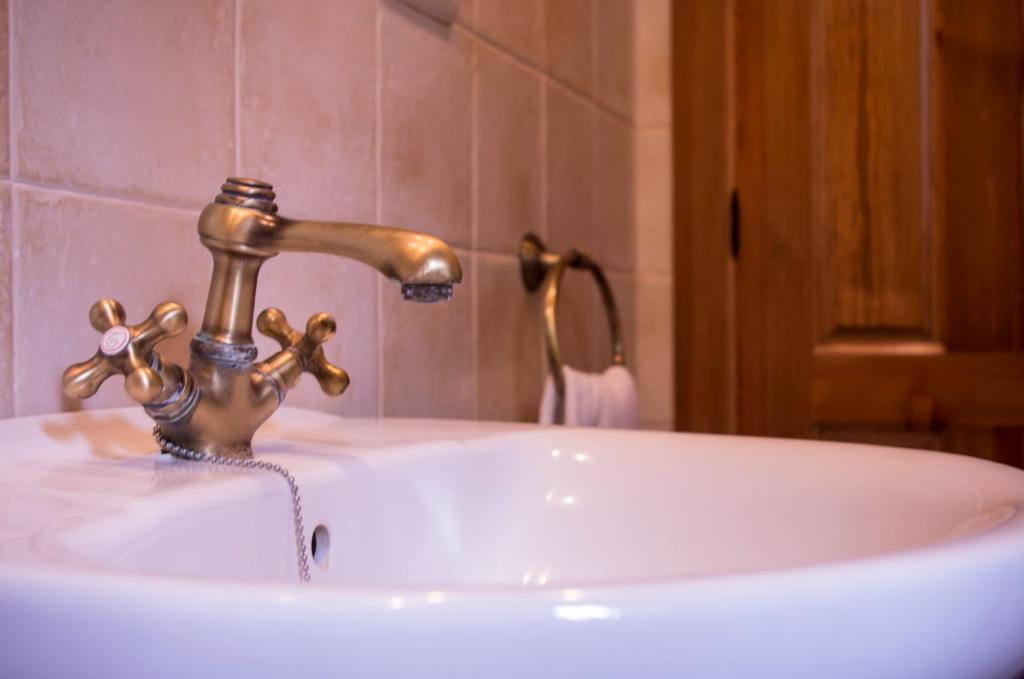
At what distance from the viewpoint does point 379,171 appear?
→ 0.96 m

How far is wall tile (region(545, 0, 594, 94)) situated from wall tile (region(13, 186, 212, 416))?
75 cm

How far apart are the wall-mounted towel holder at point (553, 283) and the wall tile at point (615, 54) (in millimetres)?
334

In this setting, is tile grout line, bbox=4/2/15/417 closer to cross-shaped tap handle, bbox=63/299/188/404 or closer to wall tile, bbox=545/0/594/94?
cross-shaped tap handle, bbox=63/299/188/404

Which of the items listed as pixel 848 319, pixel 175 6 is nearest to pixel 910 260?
pixel 848 319

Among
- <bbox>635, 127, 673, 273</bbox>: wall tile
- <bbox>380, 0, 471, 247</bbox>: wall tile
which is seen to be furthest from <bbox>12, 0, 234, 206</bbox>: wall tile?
<bbox>635, 127, 673, 273</bbox>: wall tile

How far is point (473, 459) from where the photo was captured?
71 centimetres

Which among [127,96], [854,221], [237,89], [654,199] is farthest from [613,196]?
[127,96]

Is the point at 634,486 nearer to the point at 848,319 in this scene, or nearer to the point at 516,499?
the point at 516,499

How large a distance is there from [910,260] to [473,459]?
3.59ft

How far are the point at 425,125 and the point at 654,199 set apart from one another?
726mm

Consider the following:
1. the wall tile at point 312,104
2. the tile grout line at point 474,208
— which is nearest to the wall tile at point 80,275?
the wall tile at point 312,104

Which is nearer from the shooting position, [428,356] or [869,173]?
[428,356]

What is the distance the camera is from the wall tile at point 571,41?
53.8 inches

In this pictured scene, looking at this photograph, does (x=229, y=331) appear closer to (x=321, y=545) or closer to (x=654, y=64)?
(x=321, y=545)
